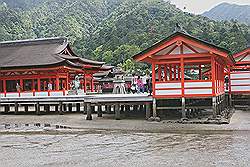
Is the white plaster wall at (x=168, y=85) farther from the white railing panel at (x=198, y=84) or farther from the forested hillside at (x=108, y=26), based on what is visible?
the forested hillside at (x=108, y=26)

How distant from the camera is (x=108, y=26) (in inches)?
3952

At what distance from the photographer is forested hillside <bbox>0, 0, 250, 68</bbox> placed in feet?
262

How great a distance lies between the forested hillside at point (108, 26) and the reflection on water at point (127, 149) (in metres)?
53.4

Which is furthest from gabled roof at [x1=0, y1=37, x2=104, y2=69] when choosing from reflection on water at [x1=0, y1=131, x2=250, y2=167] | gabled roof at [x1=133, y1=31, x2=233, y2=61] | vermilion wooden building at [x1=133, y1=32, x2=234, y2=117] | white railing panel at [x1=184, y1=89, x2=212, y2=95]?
reflection on water at [x1=0, y1=131, x2=250, y2=167]

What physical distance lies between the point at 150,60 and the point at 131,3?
113845 millimetres

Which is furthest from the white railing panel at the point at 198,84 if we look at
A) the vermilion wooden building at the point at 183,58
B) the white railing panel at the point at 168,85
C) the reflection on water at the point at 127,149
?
the reflection on water at the point at 127,149

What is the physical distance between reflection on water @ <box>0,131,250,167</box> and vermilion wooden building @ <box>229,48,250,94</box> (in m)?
12.3

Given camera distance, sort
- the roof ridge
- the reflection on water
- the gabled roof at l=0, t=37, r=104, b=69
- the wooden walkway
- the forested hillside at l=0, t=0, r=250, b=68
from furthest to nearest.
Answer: the forested hillside at l=0, t=0, r=250, b=68
the roof ridge
the gabled roof at l=0, t=37, r=104, b=69
the wooden walkway
the reflection on water

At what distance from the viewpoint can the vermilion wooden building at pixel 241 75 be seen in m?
25.2

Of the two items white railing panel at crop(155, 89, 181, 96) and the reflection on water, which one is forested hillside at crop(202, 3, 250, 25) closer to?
white railing panel at crop(155, 89, 181, 96)

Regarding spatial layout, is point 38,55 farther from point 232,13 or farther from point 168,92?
point 232,13

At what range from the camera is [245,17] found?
175 m

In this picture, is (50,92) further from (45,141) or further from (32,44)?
(45,141)

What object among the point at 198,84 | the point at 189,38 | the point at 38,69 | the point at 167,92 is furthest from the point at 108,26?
the point at 189,38
